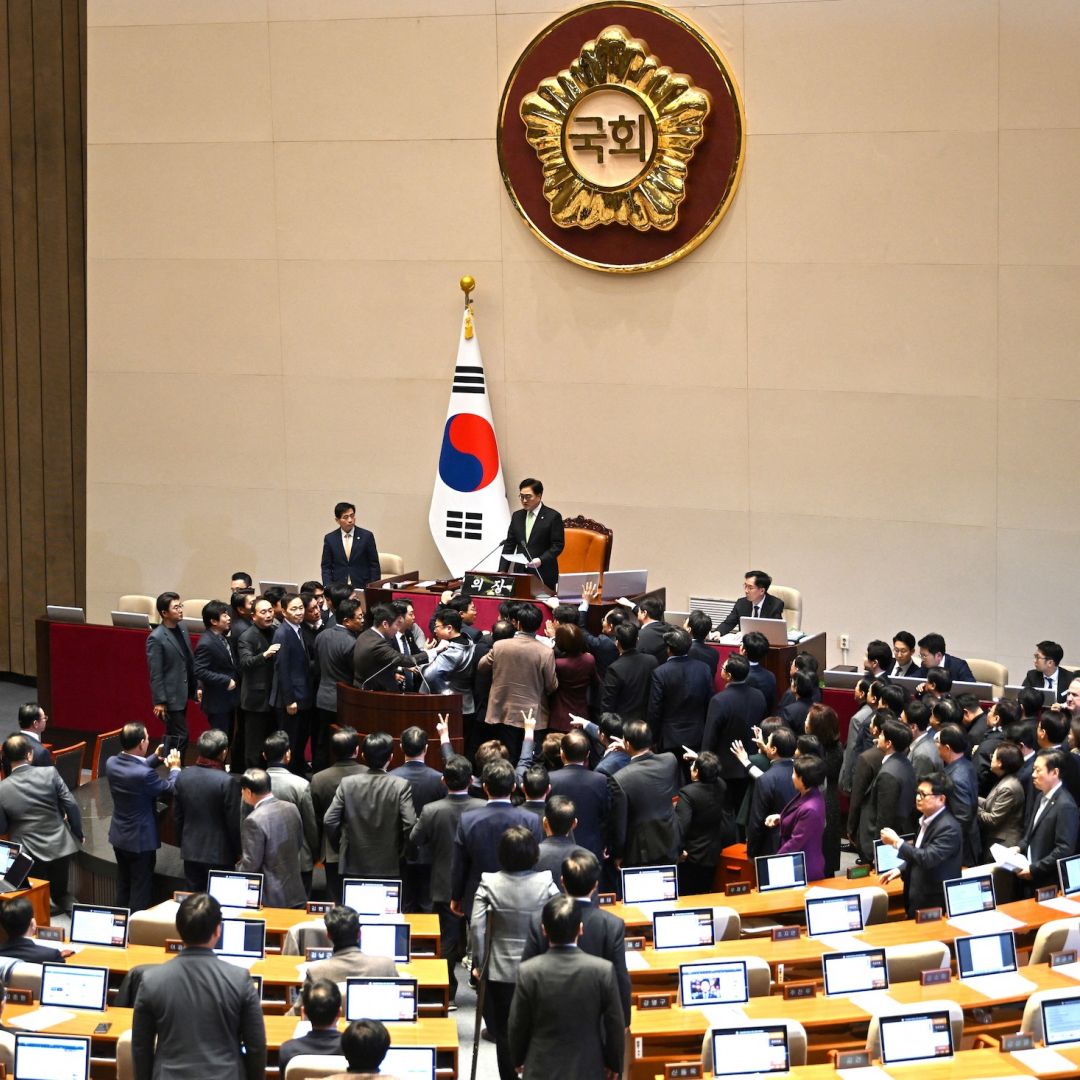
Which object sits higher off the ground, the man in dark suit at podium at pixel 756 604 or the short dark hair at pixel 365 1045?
the man in dark suit at podium at pixel 756 604

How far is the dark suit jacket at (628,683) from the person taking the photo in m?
9.40

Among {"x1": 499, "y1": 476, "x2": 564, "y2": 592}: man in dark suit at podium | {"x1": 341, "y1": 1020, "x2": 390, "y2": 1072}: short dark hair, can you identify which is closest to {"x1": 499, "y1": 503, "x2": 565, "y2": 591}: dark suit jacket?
{"x1": 499, "y1": 476, "x2": 564, "y2": 592}: man in dark suit at podium

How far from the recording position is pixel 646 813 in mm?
8031

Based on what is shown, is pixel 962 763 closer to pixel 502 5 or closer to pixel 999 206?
pixel 999 206

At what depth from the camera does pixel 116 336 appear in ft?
47.8

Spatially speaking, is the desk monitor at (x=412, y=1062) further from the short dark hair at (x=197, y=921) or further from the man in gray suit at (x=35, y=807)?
the man in gray suit at (x=35, y=807)

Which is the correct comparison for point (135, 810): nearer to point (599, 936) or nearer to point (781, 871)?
point (781, 871)

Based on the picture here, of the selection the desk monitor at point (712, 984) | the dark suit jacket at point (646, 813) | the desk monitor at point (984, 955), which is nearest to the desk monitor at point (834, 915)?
the desk monitor at point (984, 955)

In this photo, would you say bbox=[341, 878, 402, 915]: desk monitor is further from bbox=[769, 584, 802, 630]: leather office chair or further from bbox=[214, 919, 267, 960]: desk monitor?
bbox=[769, 584, 802, 630]: leather office chair

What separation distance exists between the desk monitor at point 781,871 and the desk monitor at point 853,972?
3.98 ft

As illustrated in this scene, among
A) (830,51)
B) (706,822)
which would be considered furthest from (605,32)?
(706,822)

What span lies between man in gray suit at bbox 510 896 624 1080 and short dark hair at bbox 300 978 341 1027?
64 cm

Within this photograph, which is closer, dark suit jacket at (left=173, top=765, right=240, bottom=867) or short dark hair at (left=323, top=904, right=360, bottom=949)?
short dark hair at (left=323, top=904, right=360, bottom=949)

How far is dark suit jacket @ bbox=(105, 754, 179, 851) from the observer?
8.45 metres
